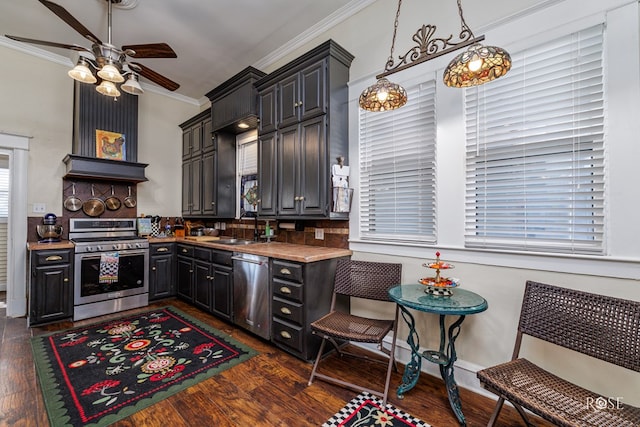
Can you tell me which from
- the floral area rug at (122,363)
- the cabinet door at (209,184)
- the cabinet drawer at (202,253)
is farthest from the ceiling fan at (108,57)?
the floral area rug at (122,363)

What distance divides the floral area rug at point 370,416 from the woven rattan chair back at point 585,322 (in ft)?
2.93

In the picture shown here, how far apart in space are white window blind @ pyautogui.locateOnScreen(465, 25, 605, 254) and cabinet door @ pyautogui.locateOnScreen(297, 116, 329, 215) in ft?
4.02

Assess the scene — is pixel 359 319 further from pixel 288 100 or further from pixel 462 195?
pixel 288 100

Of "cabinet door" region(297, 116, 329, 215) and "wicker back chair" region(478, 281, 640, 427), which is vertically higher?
"cabinet door" region(297, 116, 329, 215)

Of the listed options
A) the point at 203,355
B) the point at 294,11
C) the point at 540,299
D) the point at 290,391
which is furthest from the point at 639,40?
the point at 203,355

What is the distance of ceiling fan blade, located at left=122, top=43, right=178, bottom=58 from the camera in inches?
94.5

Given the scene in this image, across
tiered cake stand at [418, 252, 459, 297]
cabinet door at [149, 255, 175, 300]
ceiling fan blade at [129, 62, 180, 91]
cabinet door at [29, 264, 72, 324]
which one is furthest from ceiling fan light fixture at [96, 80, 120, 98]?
tiered cake stand at [418, 252, 459, 297]

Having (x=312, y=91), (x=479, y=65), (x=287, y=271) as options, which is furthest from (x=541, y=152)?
(x=287, y=271)

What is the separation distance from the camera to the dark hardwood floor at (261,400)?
1.72 meters

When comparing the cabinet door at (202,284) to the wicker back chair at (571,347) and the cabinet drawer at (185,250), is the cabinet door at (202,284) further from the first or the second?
the wicker back chair at (571,347)

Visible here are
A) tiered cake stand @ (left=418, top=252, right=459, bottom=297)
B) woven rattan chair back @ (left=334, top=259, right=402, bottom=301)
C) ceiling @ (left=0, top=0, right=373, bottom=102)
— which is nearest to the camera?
tiered cake stand @ (left=418, top=252, right=459, bottom=297)

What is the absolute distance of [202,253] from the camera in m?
3.63

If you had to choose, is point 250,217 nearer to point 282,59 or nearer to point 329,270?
point 329,270

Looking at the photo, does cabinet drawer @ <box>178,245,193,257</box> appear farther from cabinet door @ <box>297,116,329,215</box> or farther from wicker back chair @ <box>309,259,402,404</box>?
wicker back chair @ <box>309,259,402,404</box>
